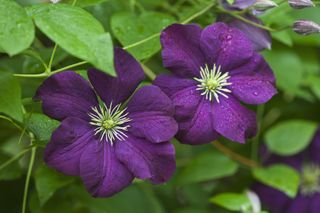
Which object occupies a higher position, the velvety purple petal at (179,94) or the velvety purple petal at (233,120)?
the velvety purple petal at (179,94)

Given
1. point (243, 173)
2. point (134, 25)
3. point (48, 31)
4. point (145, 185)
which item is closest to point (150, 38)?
point (134, 25)

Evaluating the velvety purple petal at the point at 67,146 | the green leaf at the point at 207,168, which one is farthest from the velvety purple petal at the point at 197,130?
the green leaf at the point at 207,168

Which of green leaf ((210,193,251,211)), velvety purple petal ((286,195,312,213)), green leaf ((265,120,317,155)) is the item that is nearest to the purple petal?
green leaf ((210,193,251,211))

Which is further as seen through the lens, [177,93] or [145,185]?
[145,185]

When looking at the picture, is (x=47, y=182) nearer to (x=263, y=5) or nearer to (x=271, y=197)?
(x=263, y=5)

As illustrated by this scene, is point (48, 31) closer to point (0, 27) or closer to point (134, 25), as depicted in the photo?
point (0, 27)

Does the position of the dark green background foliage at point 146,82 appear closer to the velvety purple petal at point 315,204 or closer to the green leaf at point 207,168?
the green leaf at point 207,168
